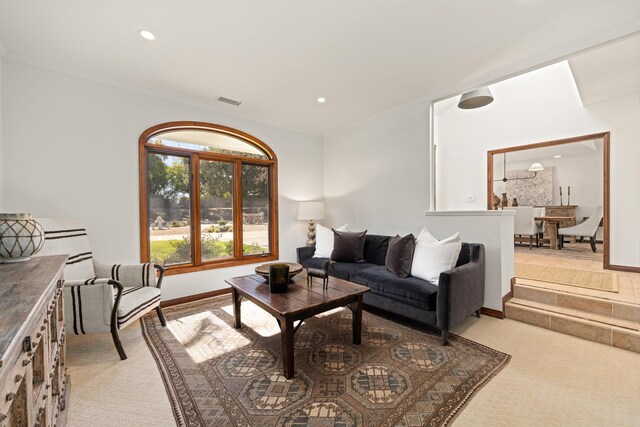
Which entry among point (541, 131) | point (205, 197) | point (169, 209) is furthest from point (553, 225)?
point (169, 209)

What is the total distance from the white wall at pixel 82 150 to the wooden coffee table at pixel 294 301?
4.93 feet

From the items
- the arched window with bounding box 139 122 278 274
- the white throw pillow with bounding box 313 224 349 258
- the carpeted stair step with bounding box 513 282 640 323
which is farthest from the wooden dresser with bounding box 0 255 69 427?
the carpeted stair step with bounding box 513 282 640 323

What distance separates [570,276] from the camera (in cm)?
341

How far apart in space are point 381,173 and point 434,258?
5.90 ft

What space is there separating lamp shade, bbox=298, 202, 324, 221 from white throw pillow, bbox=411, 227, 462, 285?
6.26 ft

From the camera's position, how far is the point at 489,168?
15.5ft

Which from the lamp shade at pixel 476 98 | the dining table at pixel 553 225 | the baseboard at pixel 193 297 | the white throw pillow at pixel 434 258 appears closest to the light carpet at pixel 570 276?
the white throw pillow at pixel 434 258

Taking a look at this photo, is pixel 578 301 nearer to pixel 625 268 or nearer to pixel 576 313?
pixel 576 313

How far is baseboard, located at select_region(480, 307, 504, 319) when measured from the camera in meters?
2.91

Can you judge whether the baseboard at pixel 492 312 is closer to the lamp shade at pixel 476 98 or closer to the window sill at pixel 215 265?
the lamp shade at pixel 476 98

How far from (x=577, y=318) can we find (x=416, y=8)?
3.08 meters

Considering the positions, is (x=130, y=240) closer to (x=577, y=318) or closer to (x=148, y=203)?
(x=148, y=203)

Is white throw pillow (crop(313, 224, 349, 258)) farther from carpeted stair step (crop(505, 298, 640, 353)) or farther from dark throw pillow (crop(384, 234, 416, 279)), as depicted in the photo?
carpeted stair step (crop(505, 298, 640, 353))

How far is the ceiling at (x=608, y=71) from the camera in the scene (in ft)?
8.89
